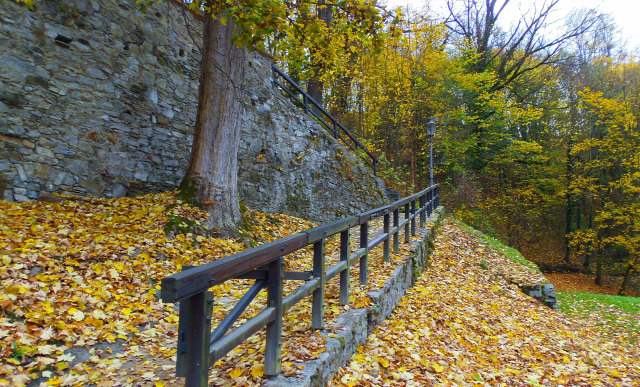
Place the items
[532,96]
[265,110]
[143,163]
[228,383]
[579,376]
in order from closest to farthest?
[228,383], [579,376], [143,163], [265,110], [532,96]

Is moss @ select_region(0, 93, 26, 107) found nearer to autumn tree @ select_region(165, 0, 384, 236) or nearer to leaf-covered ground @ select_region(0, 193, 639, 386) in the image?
leaf-covered ground @ select_region(0, 193, 639, 386)

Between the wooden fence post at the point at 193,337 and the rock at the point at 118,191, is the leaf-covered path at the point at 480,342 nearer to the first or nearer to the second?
the wooden fence post at the point at 193,337

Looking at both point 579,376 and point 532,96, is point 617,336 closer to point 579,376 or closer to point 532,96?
point 579,376

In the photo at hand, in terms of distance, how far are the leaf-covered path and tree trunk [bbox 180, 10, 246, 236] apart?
3.25 m

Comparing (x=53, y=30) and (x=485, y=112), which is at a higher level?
(x=485, y=112)

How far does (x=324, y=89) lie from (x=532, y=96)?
13.6 meters

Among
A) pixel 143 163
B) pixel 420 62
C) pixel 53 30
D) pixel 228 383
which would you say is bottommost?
pixel 228 383

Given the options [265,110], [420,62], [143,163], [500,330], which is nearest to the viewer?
[500,330]

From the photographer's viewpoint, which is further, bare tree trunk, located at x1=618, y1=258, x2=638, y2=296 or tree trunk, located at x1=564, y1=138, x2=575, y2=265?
tree trunk, located at x1=564, y1=138, x2=575, y2=265

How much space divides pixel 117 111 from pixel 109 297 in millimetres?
4550

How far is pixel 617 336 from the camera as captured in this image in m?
8.02

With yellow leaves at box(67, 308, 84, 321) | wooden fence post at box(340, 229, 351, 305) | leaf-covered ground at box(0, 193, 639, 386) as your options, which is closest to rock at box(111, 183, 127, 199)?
leaf-covered ground at box(0, 193, 639, 386)

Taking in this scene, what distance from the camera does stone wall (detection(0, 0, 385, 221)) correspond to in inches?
226

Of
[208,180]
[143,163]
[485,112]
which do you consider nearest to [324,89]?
[485,112]
